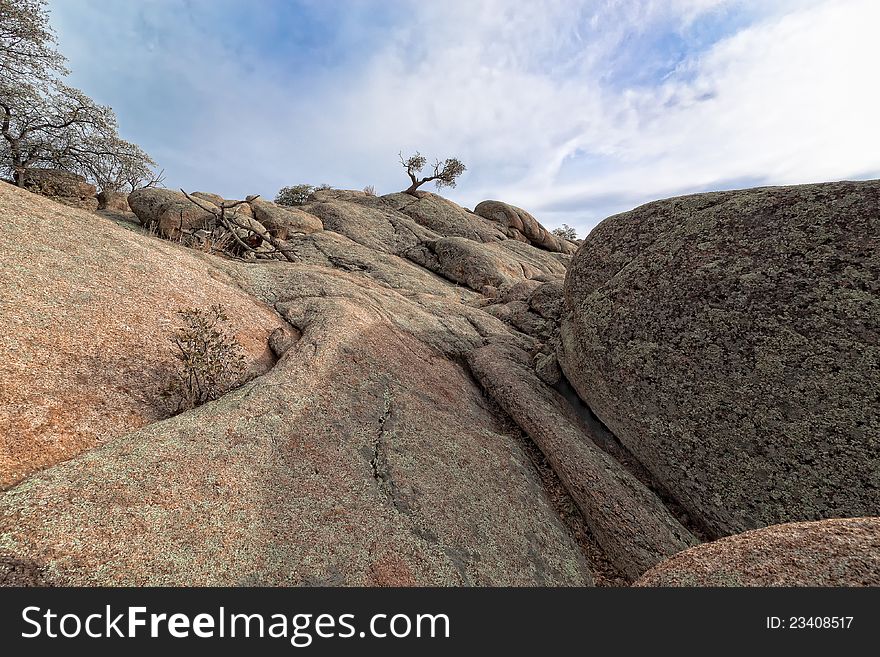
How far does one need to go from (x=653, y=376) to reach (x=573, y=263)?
10.6 ft

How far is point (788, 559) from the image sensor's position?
120 inches

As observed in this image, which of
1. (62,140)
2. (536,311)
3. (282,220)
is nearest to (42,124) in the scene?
(62,140)

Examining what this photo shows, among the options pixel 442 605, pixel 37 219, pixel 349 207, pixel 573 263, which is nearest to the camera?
pixel 442 605

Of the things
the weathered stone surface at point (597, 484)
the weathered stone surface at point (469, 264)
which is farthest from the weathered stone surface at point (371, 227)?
the weathered stone surface at point (597, 484)

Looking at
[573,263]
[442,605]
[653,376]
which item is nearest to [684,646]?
[442,605]

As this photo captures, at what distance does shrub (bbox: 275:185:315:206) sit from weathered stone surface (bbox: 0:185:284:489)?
3307 cm

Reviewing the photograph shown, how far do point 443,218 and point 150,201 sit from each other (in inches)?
731

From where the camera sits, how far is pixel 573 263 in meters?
8.66

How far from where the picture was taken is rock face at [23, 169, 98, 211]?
2050 cm

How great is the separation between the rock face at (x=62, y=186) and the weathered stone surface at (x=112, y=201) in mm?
304

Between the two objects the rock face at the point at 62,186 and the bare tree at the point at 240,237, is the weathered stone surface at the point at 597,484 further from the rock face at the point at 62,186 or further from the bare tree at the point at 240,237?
the rock face at the point at 62,186

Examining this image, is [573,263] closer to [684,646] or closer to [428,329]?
[428,329]

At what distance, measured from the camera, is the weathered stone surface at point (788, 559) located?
2.87 meters

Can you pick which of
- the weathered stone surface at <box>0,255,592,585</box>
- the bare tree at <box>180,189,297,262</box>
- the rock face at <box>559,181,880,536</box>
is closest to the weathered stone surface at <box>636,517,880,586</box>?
the weathered stone surface at <box>0,255,592,585</box>
